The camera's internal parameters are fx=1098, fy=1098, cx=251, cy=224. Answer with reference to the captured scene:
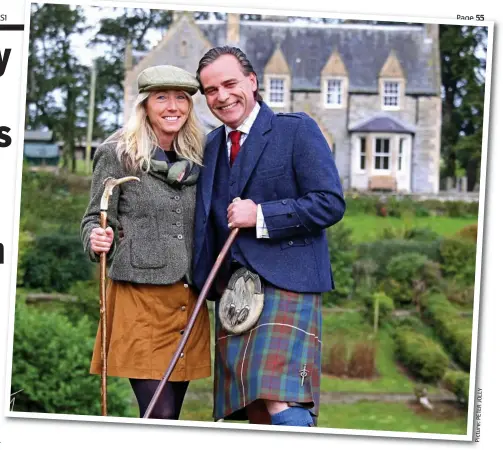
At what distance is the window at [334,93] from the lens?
16.9 metres

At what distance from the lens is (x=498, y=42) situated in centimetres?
541

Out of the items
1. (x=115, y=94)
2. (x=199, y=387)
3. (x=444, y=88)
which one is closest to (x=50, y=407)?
(x=199, y=387)

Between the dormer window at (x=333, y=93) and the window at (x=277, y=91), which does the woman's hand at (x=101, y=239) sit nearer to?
the window at (x=277, y=91)

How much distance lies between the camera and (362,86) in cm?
1738

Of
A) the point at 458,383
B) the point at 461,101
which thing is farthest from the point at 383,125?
the point at 458,383

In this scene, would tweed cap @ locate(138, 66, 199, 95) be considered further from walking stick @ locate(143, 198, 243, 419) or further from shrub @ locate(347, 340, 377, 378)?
shrub @ locate(347, 340, 377, 378)

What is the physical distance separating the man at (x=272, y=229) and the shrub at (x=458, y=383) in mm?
10534

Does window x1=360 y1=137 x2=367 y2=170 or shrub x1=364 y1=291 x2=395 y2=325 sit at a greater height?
window x1=360 y1=137 x2=367 y2=170

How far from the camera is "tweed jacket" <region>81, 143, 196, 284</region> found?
436cm

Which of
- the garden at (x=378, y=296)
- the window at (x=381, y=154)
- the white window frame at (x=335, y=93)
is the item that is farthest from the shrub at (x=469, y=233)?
the white window frame at (x=335, y=93)

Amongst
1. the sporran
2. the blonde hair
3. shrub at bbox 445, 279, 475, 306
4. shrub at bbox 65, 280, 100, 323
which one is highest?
the blonde hair

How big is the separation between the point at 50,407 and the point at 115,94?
6.22m

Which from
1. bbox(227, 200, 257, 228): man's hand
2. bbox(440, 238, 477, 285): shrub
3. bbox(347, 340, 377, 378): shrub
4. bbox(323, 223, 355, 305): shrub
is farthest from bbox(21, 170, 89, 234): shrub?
bbox(227, 200, 257, 228): man's hand

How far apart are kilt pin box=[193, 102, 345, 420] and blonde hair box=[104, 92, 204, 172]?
115mm
